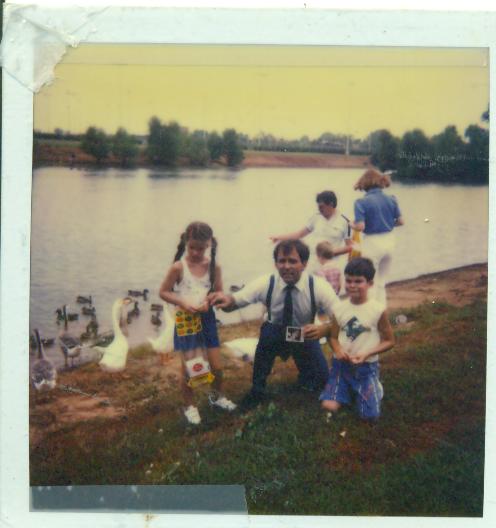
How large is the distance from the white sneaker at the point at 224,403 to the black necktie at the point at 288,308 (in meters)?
0.46

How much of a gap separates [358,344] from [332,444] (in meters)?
0.48

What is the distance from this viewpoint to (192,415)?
3.44 m

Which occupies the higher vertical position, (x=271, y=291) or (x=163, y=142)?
(x=163, y=142)

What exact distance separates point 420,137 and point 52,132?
5.69ft

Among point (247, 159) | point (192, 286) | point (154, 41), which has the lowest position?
point (192, 286)

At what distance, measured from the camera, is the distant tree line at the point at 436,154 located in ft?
11.2

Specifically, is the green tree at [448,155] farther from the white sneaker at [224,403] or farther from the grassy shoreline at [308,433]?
the white sneaker at [224,403]

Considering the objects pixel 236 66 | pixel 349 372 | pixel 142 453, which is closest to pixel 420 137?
pixel 236 66

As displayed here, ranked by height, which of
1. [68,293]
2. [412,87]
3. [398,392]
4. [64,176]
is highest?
[412,87]

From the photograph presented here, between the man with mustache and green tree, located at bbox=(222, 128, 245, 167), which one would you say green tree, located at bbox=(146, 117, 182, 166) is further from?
the man with mustache

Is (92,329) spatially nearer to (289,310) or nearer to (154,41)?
(289,310)

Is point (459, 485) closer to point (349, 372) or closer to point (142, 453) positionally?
point (349, 372)

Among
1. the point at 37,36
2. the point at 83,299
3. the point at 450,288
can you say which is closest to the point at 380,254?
the point at 450,288

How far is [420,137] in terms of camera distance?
343 centimetres
